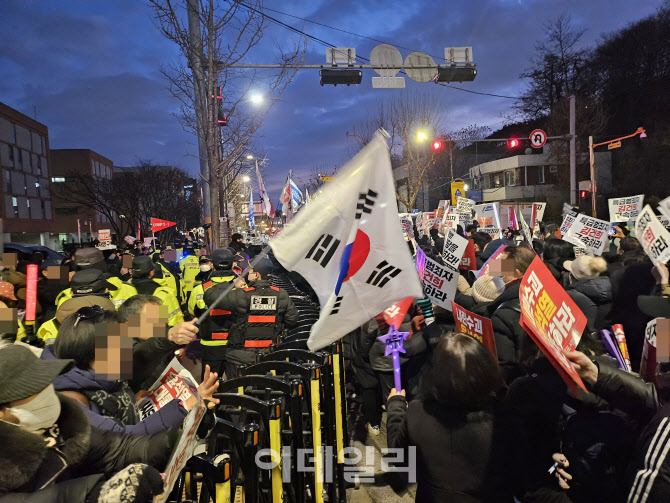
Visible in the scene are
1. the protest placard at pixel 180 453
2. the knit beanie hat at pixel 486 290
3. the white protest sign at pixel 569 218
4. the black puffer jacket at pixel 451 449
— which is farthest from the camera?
the white protest sign at pixel 569 218

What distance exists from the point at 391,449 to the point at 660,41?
49.5 m

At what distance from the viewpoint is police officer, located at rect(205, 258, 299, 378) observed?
5621mm

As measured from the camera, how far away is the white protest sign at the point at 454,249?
6191 mm

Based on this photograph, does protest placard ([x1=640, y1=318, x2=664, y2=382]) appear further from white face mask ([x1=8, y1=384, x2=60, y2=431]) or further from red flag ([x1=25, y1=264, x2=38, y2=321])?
red flag ([x1=25, y1=264, x2=38, y2=321])

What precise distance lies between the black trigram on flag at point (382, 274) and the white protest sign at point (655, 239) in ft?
9.16

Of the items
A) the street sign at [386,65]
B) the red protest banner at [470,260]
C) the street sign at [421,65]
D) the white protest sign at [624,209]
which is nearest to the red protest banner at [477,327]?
the red protest banner at [470,260]

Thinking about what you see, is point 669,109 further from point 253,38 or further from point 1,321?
point 1,321

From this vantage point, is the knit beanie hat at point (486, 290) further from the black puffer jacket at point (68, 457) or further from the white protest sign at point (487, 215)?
the white protest sign at point (487, 215)

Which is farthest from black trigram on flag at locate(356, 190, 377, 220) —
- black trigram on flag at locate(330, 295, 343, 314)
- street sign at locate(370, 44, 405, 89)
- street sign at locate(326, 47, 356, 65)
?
street sign at locate(326, 47, 356, 65)

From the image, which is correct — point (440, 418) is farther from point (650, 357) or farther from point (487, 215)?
point (487, 215)

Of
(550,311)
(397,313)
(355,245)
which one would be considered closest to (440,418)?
(550,311)

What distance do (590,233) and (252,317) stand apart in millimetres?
5878

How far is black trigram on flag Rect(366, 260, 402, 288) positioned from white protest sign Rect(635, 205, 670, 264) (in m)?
2.79

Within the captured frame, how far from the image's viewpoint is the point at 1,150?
49188 mm
